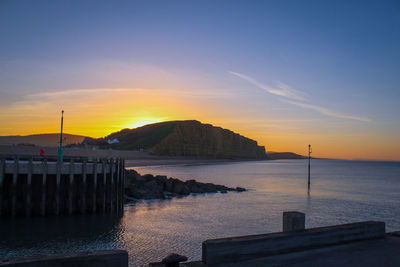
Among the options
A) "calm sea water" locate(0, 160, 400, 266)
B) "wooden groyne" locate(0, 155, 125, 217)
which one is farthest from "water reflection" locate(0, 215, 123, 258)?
"wooden groyne" locate(0, 155, 125, 217)

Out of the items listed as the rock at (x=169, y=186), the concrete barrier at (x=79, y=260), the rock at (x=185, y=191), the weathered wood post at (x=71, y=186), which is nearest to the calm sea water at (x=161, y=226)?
the weathered wood post at (x=71, y=186)

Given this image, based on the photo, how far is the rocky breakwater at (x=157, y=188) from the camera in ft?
107

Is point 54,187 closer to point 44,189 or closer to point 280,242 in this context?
point 44,189

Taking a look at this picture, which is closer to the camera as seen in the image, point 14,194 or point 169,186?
point 14,194

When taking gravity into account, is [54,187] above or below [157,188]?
above

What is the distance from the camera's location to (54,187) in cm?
1973

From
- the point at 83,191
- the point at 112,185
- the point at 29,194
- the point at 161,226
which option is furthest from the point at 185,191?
the point at 29,194

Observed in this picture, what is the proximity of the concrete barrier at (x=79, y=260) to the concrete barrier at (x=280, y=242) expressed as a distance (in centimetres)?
199

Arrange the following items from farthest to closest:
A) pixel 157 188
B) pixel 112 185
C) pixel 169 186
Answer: pixel 169 186 → pixel 157 188 → pixel 112 185

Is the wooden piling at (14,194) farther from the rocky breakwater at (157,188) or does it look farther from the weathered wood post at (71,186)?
the rocky breakwater at (157,188)

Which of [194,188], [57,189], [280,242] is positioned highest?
[280,242]

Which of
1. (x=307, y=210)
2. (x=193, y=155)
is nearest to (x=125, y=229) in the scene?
(x=307, y=210)

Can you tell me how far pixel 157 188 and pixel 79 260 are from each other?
29.9 metres

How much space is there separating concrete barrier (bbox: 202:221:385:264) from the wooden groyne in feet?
48.5
